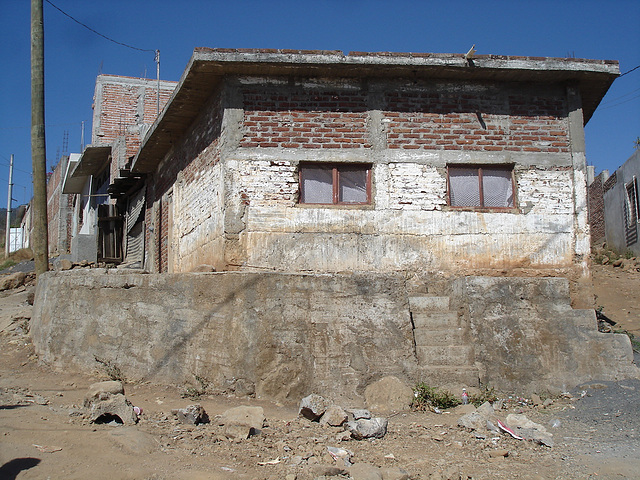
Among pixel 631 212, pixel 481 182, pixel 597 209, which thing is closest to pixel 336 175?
pixel 481 182

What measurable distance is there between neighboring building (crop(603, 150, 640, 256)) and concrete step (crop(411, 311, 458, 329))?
503 inches

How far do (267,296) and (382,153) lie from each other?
8.94ft

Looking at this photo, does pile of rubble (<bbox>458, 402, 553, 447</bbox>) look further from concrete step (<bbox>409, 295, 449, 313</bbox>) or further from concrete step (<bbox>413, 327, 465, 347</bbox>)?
concrete step (<bbox>409, 295, 449, 313</bbox>)

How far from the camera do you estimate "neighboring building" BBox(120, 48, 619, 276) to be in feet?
24.3

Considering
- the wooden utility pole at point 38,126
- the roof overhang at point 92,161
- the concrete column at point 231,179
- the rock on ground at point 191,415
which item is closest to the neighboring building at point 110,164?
the roof overhang at point 92,161

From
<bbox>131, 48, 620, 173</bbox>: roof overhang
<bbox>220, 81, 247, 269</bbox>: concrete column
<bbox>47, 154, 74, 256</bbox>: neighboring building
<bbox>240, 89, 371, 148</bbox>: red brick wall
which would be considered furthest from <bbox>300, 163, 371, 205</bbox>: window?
<bbox>47, 154, 74, 256</bbox>: neighboring building

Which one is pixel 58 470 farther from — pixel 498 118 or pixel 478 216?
pixel 498 118

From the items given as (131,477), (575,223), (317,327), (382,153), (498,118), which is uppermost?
(498,118)

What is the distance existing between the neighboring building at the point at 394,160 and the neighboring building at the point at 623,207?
10.4 m

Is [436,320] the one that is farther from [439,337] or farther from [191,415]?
[191,415]

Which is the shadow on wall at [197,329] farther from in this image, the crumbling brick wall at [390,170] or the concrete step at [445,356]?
the concrete step at [445,356]

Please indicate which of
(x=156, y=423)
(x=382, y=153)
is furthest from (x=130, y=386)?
(x=382, y=153)

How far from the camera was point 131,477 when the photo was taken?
12.4ft

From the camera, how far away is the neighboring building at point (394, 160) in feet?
24.3
